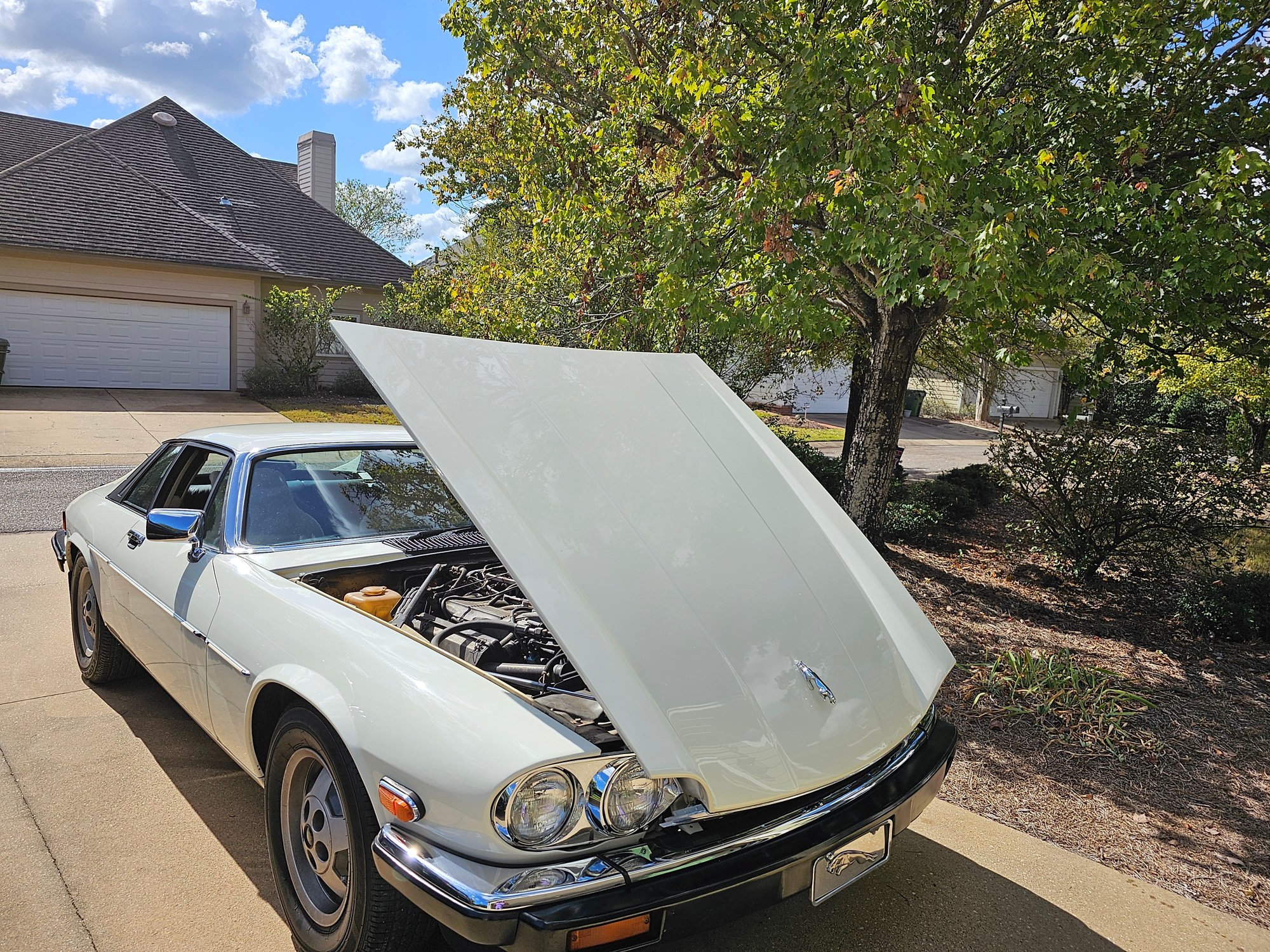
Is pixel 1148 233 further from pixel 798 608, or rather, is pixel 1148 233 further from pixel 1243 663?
pixel 798 608

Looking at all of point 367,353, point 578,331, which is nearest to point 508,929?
point 367,353

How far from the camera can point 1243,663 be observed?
18.7ft

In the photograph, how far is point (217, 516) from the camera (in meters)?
3.43

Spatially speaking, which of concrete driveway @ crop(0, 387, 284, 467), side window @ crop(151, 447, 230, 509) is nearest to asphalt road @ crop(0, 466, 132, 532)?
concrete driveway @ crop(0, 387, 284, 467)

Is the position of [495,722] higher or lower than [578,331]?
lower

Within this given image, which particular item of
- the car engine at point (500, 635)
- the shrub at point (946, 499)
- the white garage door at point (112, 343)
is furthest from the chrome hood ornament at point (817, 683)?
the white garage door at point (112, 343)

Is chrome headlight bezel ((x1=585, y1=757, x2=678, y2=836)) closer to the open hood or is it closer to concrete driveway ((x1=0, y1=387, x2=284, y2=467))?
the open hood

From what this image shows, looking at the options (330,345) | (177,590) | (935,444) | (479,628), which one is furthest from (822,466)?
(330,345)

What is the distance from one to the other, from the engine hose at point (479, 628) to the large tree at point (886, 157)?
2852mm

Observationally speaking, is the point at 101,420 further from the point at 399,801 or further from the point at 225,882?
the point at 399,801

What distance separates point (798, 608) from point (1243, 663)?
4.58 m

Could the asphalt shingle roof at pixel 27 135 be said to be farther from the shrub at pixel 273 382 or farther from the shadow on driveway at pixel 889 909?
the shadow on driveway at pixel 889 909

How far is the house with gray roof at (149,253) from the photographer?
16734mm

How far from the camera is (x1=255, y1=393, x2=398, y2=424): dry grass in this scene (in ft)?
50.8
